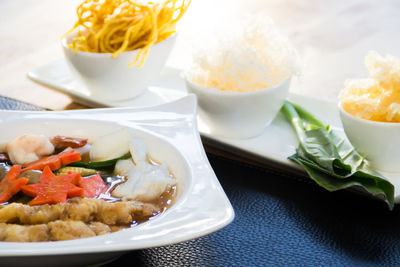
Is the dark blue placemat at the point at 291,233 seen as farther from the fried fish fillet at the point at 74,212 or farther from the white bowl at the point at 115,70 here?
the white bowl at the point at 115,70

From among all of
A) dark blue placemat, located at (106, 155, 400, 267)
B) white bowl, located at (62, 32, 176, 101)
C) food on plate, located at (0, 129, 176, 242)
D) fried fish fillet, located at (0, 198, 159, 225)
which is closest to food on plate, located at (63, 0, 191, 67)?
white bowl, located at (62, 32, 176, 101)

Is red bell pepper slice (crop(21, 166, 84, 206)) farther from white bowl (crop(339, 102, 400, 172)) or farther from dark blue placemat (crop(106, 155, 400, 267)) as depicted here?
white bowl (crop(339, 102, 400, 172))

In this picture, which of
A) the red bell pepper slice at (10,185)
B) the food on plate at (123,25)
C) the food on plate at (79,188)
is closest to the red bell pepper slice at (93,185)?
the food on plate at (79,188)

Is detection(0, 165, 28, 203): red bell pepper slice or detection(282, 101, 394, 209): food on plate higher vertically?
detection(0, 165, 28, 203): red bell pepper slice

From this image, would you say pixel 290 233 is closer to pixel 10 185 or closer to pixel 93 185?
pixel 93 185

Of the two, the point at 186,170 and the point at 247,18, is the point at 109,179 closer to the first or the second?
the point at 186,170

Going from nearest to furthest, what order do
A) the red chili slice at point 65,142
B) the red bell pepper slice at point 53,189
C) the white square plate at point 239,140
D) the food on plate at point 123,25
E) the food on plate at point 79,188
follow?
the food on plate at point 79,188, the red bell pepper slice at point 53,189, the red chili slice at point 65,142, the white square plate at point 239,140, the food on plate at point 123,25
